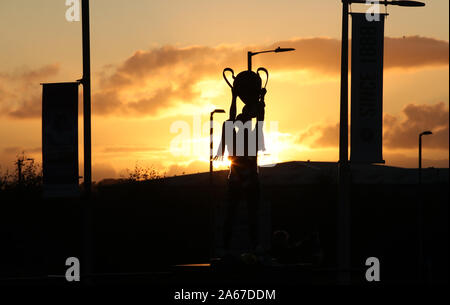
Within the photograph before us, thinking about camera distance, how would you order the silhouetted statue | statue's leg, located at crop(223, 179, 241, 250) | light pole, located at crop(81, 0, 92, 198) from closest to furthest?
the silhouetted statue, statue's leg, located at crop(223, 179, 241, 250), light pole, located at crop(81, 0, 92, 198)

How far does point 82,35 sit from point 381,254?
155 ft

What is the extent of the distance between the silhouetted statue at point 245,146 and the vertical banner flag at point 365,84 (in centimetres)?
413

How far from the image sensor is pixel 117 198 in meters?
66.4

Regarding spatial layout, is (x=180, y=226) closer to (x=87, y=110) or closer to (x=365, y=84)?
(x=87, y=110)

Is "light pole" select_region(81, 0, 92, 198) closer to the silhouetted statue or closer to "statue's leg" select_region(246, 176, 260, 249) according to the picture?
the silhouetted statue

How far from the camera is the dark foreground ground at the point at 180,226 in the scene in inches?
2053

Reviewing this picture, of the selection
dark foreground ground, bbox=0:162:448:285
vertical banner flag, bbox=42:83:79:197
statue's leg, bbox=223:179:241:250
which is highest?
vertical banner flag, bbox=42:83:79:197

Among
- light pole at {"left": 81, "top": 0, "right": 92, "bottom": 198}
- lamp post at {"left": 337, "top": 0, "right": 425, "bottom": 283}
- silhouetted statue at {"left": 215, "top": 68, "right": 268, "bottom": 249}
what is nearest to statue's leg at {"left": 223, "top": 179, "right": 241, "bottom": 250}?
silhouetted statue at {"left": 215, "top": 68, "right": 268, "bottom": 249}

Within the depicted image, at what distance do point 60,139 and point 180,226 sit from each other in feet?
134

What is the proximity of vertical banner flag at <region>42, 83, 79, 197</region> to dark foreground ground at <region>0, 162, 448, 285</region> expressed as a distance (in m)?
1.86

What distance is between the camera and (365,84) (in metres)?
25.1

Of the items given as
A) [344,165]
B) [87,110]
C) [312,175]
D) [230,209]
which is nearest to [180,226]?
[312,175]

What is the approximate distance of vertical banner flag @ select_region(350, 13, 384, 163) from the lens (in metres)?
25.2

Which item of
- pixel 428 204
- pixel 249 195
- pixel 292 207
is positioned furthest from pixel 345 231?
pixel 428 204
